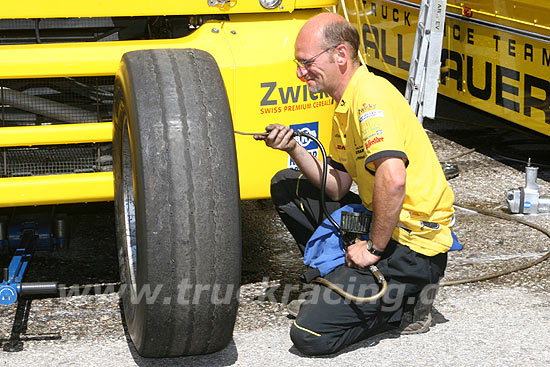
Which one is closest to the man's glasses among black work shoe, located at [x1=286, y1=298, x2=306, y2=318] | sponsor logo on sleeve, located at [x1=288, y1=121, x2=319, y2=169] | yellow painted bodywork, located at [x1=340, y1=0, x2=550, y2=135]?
sponsor logo on sleeve, located at [x1=288, y1=121, x2=319, y2=169]

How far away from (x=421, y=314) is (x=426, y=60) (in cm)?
277

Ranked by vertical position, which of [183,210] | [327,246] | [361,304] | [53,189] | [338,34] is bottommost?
[361,304]

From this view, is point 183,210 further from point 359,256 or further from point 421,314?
point 421,314

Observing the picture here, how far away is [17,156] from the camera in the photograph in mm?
4148

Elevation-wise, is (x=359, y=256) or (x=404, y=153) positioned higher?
(x=404, y=153)

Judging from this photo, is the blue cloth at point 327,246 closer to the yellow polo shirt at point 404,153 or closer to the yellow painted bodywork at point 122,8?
the yellow polo shirt at point 404,153

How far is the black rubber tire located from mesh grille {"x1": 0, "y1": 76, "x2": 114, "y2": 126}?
2.65 ft

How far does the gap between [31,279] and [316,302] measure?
4.95ft

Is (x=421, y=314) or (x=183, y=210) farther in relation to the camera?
(x=421, y=314)

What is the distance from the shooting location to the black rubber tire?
323 centimetres

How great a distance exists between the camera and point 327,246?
3957 mm

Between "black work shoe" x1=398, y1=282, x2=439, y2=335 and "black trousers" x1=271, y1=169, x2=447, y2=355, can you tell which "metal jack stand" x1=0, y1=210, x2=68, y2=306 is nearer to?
"black trousers" x1=271, y1=169, x2=447, y2=355

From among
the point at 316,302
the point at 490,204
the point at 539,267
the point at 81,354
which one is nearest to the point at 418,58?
the point at 490,204

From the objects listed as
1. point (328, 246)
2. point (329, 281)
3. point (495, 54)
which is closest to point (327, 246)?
point (328, 246)
